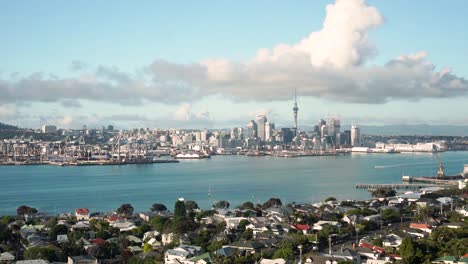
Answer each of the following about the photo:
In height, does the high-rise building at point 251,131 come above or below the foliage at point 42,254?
above

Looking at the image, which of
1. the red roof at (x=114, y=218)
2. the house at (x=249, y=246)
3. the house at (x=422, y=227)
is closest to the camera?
the house at (x=249, y=246)

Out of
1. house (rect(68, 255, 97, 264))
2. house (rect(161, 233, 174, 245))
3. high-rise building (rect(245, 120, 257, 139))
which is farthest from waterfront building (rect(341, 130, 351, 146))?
house (rect(68, 255, 97, 264))

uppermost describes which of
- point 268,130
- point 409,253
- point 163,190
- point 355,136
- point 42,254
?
point 268,130

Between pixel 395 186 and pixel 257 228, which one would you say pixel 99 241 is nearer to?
pixel 257 228

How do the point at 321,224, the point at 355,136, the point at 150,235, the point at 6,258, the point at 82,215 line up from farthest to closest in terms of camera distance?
the point at 355,136
the point at 82,215
the point at 321,224
the point at 150,235
the point at 6,258

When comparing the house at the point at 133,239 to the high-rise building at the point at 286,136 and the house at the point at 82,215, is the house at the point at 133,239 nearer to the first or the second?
the house at the point at 82,215

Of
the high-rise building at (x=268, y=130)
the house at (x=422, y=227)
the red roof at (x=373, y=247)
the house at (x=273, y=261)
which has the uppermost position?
the high-rise building at (x=268, y=130)

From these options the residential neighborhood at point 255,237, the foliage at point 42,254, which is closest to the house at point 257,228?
the residential neighborhood at point 255,237

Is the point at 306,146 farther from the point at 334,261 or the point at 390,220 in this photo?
the point at 334,261

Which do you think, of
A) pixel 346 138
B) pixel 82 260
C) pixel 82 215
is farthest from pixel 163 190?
pixel 346 138

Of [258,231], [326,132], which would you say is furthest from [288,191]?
[326,132]
